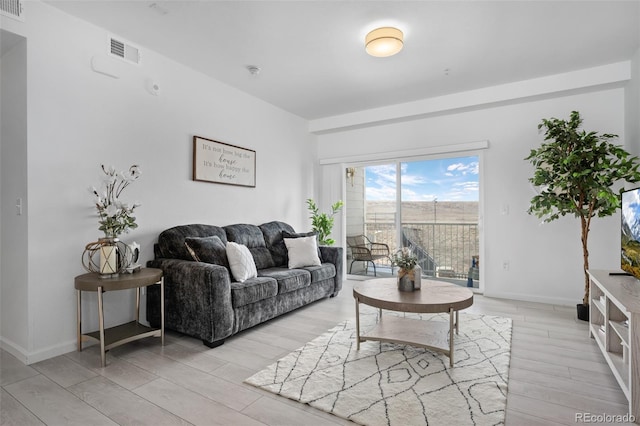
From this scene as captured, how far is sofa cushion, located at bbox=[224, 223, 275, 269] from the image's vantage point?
152 inches

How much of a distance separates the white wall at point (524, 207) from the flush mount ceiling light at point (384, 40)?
2043 mm

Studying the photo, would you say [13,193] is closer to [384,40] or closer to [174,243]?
[174,243]

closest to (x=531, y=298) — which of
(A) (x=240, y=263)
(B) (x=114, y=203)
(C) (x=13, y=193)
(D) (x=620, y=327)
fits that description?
(D) (x=620, y=327)

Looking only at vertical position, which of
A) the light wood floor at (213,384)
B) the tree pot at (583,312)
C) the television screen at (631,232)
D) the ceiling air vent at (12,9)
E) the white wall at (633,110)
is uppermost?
the ceiling air vent at (12,9)

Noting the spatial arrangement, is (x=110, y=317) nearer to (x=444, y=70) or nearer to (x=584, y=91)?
(x=444, y=70)

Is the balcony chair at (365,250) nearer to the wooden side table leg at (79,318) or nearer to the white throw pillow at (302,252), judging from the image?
the white throw pillow at (302,252)

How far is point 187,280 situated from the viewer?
2.80m

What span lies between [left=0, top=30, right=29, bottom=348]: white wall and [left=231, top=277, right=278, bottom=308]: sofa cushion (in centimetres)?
148

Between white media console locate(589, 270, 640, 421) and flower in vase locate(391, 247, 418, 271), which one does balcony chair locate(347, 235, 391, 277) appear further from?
white media console locate(589, 270, 640, 421)

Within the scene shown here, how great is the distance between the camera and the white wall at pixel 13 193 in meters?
2.51

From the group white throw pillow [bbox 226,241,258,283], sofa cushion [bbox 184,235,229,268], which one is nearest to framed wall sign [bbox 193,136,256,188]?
sofa cushion [bbox 184,235,229,268]

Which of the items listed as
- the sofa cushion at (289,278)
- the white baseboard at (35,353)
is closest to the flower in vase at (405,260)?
the sofa cushion at (289,278)

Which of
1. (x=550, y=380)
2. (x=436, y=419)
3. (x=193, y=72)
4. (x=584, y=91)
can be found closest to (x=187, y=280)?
(x=436, y=419)

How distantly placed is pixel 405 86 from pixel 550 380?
10.8 ft
